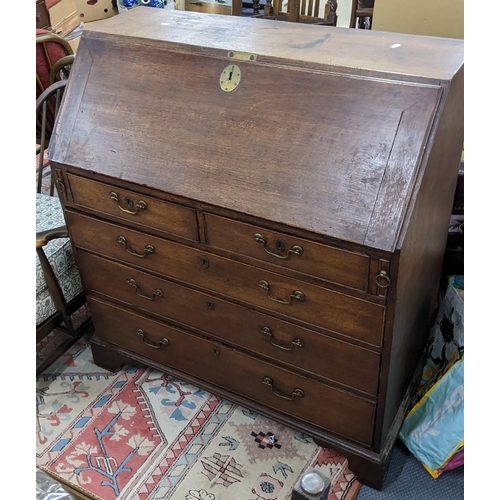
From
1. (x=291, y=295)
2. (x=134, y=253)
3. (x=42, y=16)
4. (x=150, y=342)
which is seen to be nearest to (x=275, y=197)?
(x=291, y=295)

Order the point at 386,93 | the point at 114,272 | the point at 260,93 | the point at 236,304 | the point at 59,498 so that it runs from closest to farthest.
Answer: the point at 59,498 → the point at 386,93 → the point at 260,93 → the point at 236,304 → the point at 114,272

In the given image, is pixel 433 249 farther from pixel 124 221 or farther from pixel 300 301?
pixel 124 221

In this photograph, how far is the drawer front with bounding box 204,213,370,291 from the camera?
4.03 ft

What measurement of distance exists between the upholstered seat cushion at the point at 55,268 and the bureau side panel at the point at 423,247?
1.15 meters

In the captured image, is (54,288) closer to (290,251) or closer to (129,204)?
(129,204)

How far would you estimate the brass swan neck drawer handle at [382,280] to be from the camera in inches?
46.8

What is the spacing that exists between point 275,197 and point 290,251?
132mm

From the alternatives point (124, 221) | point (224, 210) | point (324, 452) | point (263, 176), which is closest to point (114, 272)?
point (124, 221)

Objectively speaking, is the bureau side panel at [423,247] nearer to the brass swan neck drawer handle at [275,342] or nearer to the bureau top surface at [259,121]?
the bureau top surface at [259,121]

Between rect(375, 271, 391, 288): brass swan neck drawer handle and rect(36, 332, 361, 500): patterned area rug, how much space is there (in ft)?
2.43

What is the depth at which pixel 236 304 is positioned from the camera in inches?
59.4

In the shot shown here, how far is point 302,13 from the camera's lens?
9.39 feet

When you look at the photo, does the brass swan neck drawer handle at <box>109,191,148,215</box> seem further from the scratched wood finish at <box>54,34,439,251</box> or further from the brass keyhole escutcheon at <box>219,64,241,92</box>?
the brass keyhole escutcheon at <box>219,64,241,92</box>

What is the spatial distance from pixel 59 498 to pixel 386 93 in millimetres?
1065
